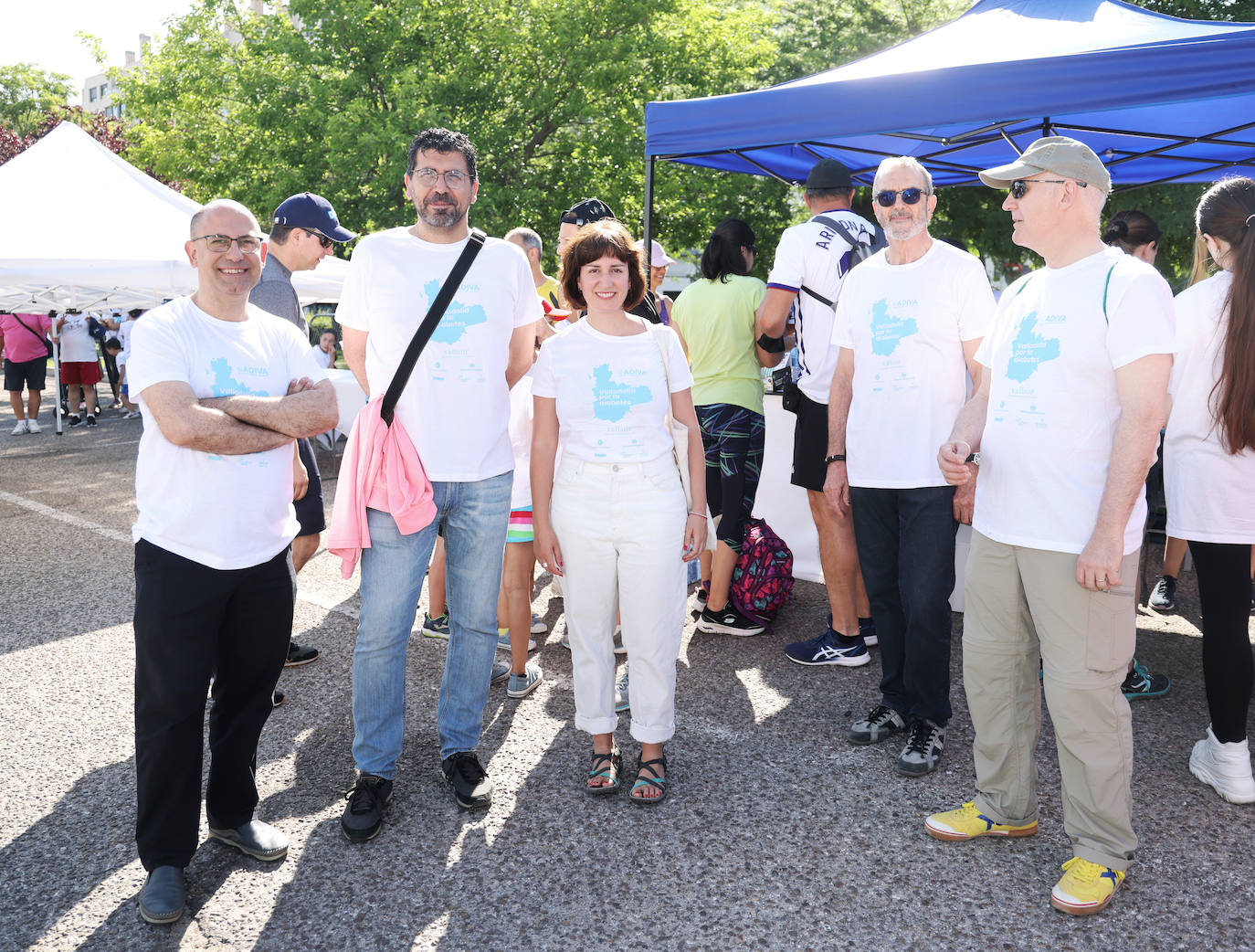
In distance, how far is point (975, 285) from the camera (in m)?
3.35

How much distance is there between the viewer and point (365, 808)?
299cm

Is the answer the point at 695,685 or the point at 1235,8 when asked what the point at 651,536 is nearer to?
the point at 695,685

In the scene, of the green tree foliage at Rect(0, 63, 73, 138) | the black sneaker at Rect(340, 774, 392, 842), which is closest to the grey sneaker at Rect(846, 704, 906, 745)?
the black sneaker at Rect(340, 774, 392, 842)

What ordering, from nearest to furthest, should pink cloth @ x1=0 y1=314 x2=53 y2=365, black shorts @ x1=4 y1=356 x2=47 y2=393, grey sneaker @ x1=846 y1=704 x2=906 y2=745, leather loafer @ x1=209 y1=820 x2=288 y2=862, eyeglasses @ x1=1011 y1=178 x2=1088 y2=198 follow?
1. eyeglasses @ x1=1011 y1=178 x2=1088 y2=198
2. leather loafer @ x1=209 y1=820 x2=288 y2=862
3. grey sneaker @ x1=846 y1=704 x2=906 y2=745
4. pink cloth @ x1=0 y1=314 x2=53 y2=365
5. black shorts @ x1=4 y1=356 x2=47 y2=393

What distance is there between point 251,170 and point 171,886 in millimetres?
18087

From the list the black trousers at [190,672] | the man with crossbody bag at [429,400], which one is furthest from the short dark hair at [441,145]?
the black trousers at [190,672]

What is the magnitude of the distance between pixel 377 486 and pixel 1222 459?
8.95ft

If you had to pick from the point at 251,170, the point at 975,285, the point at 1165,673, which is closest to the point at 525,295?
the point at 975,285

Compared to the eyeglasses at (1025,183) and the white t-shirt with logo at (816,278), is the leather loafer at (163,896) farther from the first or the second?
the white t-shirt with logo at (816,278)

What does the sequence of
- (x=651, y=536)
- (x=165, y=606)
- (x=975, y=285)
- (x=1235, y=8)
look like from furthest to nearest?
(x=1235, y=8), (x=975, y=285), (x=651, y=536), (x=165, y=606)

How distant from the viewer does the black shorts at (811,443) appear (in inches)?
174

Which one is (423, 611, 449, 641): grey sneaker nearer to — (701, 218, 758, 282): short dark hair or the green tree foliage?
(701, 218, 758, 282): short dark hair

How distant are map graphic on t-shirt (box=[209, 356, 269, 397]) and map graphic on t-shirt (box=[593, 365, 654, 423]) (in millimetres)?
1043

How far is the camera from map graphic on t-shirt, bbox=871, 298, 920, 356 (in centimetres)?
340
